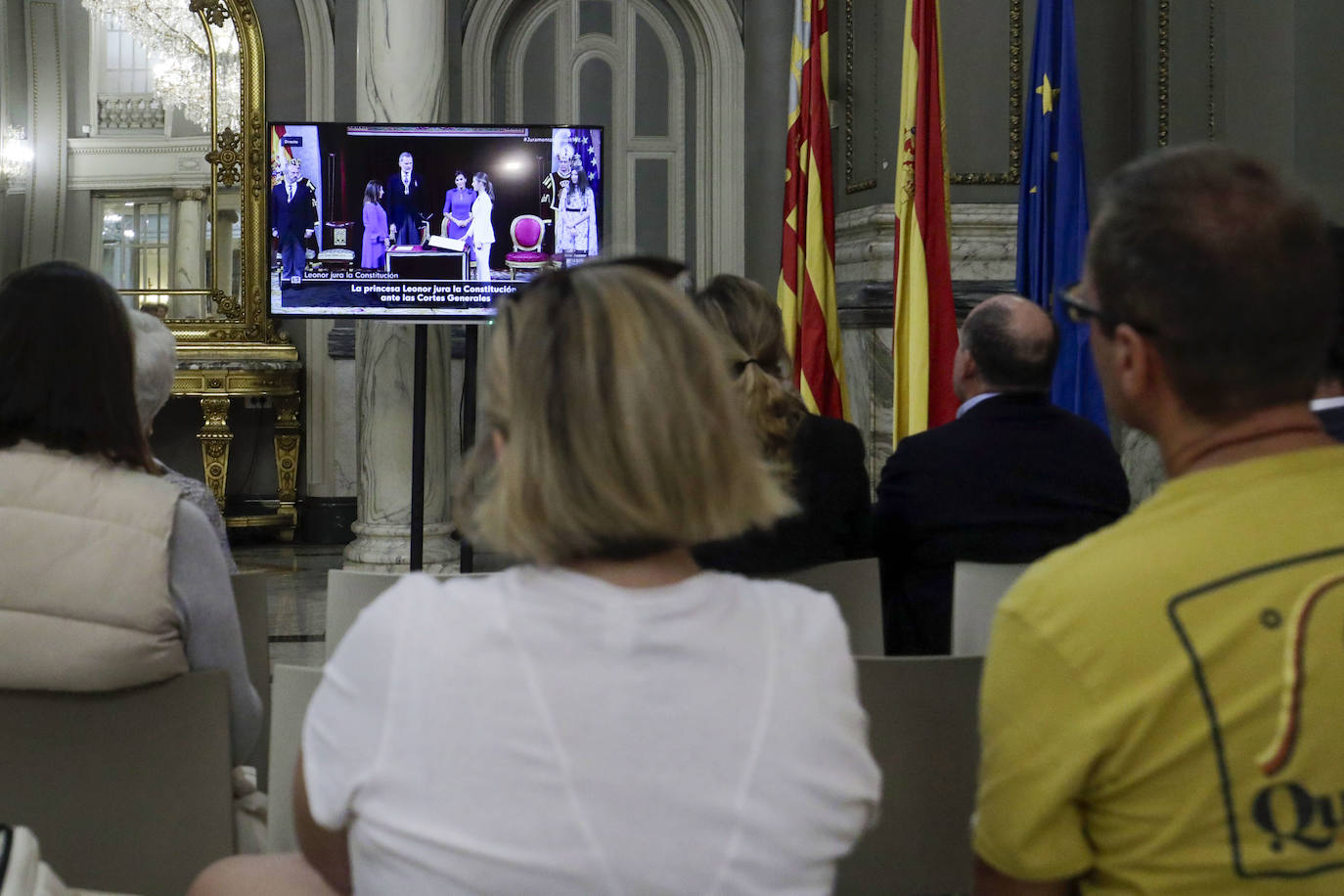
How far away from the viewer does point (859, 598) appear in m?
2.20

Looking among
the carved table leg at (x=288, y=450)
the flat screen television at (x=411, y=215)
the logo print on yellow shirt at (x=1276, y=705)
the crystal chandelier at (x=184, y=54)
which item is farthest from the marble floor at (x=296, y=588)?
the logo print on yellow shirt at (x=1276, y=705)

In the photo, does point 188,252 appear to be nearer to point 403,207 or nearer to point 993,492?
point 403,207

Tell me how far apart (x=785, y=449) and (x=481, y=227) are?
2.34 meters

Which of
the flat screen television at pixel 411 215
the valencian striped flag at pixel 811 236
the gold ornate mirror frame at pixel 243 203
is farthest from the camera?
the gold ornate mirror frame at pixel 243 203

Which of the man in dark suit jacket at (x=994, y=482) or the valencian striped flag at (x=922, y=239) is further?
the valencian striped flag at (x=922, y=239)

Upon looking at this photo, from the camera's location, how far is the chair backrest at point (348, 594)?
2.14 metres

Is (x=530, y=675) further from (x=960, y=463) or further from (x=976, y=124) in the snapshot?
(x=976, y=124)

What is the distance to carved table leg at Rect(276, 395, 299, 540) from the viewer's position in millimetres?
6828

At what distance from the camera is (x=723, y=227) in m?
7.07

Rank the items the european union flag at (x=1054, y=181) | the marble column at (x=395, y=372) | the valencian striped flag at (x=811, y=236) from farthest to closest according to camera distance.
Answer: the marble column at (x=395, y=372)
the valencian striped flag at (x=811, y=236)
the european union flag at (x=1054, y=181)

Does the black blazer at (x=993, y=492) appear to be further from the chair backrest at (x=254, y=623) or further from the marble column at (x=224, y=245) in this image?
the marble column at (x=224, y=245)

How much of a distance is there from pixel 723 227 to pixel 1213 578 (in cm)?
625

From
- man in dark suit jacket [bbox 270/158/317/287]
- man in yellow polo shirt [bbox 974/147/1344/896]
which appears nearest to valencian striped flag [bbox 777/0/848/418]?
man in dark suit jacket [bbox 270/158/317/287]

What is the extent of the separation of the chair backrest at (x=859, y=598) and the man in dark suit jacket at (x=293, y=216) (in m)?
2.72
